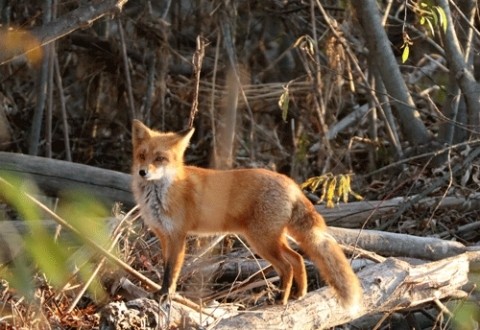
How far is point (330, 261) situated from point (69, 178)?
352cm

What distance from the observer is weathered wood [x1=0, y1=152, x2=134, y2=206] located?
785cm

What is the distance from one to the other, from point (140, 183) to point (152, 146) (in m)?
0.25

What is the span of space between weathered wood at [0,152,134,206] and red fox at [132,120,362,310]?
2143 millimetres

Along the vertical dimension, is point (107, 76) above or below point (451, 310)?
above

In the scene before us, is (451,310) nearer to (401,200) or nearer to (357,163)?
(401,200)

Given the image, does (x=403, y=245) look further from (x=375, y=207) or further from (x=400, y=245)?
(x=375, y=207)

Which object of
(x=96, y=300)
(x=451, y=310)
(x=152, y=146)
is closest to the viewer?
(x=96, y=300)

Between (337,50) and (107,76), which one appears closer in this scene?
(337,50)

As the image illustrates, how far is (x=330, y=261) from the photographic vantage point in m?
5.12

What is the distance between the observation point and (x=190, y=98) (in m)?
11.3

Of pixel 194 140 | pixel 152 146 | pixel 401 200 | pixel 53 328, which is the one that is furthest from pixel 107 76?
pixel 53 328

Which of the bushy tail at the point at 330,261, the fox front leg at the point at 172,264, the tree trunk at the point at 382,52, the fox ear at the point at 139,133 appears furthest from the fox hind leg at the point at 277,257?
the tree trunk at the point at 382,52

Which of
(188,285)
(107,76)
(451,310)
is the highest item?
(107,76)

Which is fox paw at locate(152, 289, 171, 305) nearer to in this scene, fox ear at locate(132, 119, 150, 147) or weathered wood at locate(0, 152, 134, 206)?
fox ear at locate(132, 119, 150, 147)
